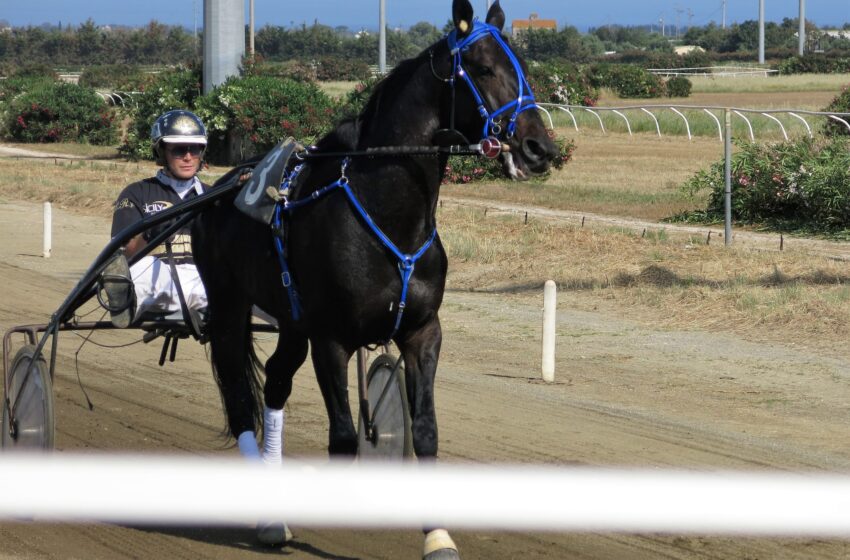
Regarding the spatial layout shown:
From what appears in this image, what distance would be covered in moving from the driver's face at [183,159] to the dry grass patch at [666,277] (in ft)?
18.2

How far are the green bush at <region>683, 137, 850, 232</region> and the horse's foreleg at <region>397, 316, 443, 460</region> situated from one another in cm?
1187

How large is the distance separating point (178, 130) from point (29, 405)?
1.51 meters

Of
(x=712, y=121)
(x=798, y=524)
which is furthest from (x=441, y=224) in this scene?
(x=712, y=121)

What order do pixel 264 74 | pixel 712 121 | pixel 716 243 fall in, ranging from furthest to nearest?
pixel 712 121, pixel 264 74, pixel 716 243

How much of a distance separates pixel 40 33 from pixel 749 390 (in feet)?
335

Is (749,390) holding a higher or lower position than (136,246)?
lower

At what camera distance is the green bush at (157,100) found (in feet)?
93.8

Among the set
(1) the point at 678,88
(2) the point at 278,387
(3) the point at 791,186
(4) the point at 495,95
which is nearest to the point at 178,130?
(2) the point at 278,387

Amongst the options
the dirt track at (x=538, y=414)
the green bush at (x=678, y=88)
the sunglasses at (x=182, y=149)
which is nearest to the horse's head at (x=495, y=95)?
the dirt track at (x=538, y=414)

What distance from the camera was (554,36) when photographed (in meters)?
84.5

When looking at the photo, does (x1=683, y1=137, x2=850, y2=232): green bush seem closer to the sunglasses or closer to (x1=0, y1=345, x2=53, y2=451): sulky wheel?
the sunglasses

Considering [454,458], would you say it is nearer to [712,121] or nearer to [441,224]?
[441,224]

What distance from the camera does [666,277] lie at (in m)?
12.4

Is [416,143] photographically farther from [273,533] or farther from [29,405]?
[29,405]
